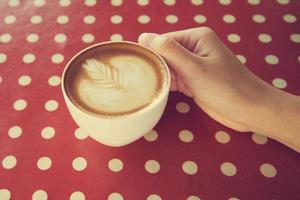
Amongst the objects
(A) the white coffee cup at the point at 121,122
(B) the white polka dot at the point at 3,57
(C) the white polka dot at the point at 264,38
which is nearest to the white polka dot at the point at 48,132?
(A) the white coffee cup at the point at 121,122

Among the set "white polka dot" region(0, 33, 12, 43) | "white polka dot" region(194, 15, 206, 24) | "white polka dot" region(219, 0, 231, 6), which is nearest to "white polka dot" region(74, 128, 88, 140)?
"white polka dot" region(0, 33, 12, 43)

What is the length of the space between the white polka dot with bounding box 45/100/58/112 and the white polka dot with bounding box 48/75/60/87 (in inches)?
1.9

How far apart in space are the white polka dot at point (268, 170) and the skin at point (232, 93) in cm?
7

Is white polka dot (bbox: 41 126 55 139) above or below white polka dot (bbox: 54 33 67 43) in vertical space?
below

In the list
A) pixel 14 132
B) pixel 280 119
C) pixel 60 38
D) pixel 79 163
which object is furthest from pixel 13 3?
Answer: pixel 280 119

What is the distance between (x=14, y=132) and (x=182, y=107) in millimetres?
360

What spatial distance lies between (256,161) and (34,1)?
2.41 feet

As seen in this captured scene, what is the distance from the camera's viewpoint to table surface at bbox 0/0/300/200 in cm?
64

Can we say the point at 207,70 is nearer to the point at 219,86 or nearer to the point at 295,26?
the point at 219,86

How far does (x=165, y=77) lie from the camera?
2.15 feet

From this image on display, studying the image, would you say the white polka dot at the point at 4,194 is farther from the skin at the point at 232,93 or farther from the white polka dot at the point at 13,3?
the white polka dot at the point at 13,3

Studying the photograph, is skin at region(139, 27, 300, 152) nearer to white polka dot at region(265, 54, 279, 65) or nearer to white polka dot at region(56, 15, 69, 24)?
white polka dot at region(265, 54, 279, 65)

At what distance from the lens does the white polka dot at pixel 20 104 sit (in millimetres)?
735

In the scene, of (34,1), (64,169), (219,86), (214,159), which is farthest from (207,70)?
(34,1)
